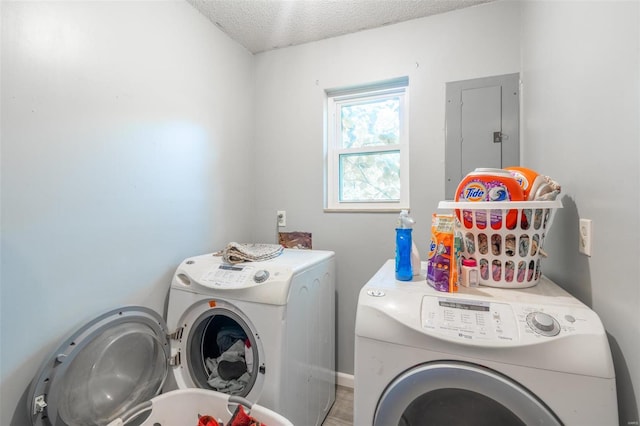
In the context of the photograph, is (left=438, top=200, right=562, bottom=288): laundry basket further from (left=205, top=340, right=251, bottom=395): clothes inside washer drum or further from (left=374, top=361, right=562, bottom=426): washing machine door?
(left=205, top=340, right=251, bottom=395): clothes inside washer drum

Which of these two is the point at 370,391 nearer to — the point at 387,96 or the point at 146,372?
the point at 146,372

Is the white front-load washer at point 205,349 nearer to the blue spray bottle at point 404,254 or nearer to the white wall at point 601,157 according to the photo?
the blue spray bottle at point 404,254

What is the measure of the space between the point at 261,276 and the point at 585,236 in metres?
1.17

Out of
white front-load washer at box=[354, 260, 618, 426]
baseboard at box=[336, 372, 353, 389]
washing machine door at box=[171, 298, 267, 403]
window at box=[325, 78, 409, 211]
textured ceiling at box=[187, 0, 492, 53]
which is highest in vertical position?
textured ceiling at box=[187, 0, 492, 53]

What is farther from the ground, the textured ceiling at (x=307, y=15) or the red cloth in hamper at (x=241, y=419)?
the textured ceiling at (x=307, y=15)

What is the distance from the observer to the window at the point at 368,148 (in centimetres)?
190

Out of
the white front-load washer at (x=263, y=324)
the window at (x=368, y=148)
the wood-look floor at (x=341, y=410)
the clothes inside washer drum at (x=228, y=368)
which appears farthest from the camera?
the window at (x=368, y=148)

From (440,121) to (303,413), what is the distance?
71.3 inches

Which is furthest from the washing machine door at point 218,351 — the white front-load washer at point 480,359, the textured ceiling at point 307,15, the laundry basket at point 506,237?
the textured ceiling at point 307,15

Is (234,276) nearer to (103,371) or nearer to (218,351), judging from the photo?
(218,351)

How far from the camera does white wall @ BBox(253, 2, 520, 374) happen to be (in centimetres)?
167

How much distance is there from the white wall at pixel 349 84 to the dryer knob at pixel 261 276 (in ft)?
2.61

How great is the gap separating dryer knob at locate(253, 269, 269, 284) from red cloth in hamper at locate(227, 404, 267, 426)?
0.49 metres

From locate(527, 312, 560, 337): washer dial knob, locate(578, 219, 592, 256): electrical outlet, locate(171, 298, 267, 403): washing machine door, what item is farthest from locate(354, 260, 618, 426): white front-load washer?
locate(171, 298, 267, 403): washing machine door
